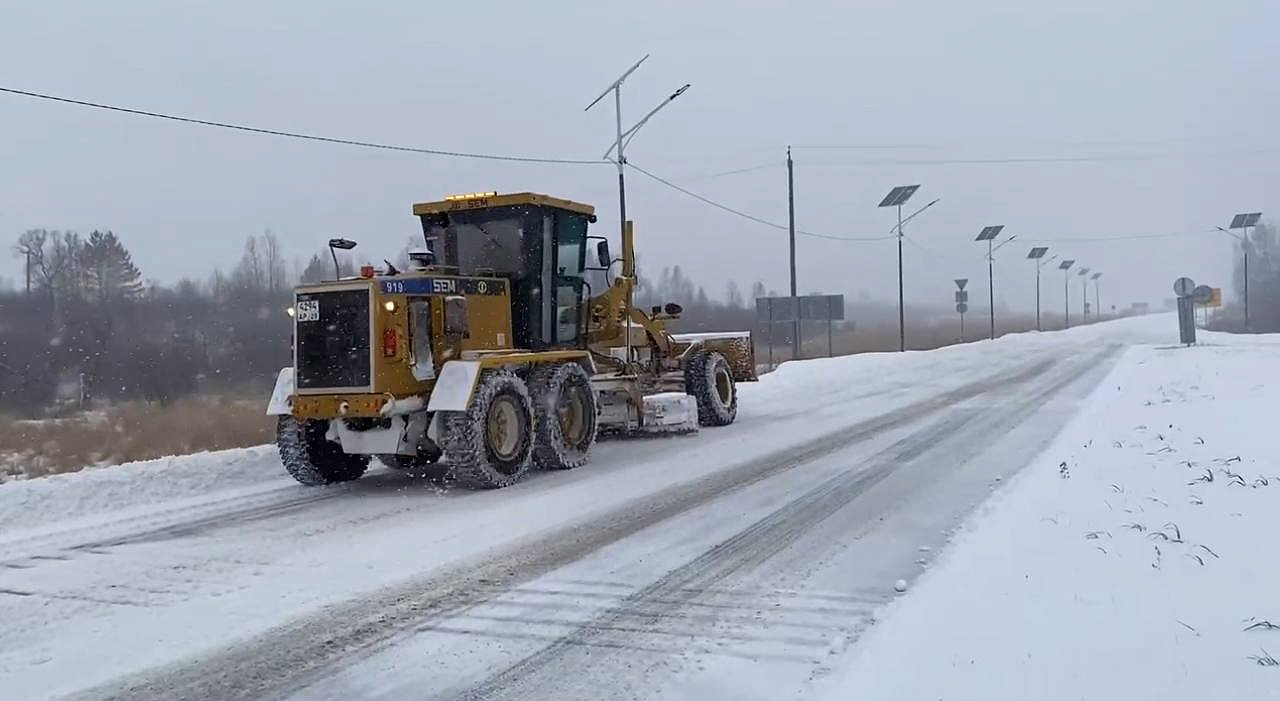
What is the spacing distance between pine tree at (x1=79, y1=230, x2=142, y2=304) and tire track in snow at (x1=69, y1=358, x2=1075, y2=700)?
45497 millimetres

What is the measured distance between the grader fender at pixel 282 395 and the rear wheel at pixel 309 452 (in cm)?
9

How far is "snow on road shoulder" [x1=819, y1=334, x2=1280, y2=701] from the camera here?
14.1ft

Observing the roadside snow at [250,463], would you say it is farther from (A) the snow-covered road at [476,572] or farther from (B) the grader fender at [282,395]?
(B) the grader fender at [282,395]

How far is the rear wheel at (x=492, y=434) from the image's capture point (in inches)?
388

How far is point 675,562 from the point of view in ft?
22.4

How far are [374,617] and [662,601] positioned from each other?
5.23 ft

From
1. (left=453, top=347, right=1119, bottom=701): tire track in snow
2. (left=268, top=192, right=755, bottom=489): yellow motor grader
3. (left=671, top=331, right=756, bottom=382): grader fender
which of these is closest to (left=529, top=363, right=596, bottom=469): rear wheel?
(left=268, top=192, right=755, bottom=489): yellow motor grader

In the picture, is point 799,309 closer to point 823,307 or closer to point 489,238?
point 823,307

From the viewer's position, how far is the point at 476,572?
664 cm

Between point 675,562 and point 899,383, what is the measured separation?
59.4 ft

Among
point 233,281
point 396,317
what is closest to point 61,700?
point 396,317

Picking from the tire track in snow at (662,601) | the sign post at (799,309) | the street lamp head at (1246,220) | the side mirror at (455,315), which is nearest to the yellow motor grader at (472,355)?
the side mirror at (455,315)

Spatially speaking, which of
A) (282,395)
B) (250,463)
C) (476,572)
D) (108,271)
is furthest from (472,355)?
(108,271)

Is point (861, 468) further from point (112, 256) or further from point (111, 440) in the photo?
point (112, 256)
